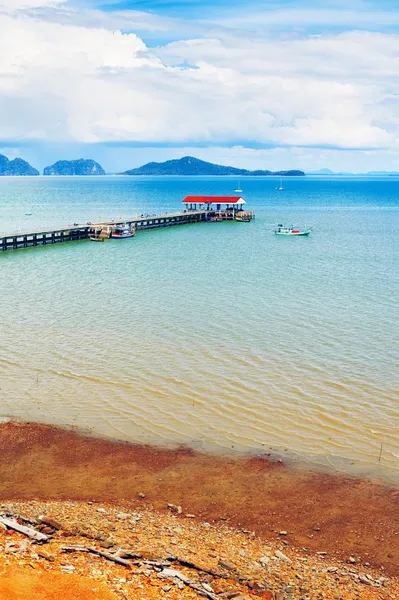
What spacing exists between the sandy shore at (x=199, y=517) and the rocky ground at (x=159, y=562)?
4 centimetres

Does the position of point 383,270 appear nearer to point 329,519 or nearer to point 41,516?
point 329,519

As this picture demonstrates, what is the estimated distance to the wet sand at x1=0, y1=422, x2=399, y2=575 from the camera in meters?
15.1

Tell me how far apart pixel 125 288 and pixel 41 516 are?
97.3 ft

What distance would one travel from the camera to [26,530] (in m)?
13.7

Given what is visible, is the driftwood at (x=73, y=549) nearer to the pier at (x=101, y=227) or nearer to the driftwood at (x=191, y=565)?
the driftwood at (x=191, y=565)

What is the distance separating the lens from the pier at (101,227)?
68438mm

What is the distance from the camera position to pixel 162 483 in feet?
57.5

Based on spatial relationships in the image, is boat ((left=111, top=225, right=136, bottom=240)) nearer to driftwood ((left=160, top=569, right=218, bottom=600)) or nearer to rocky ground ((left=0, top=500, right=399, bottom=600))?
rocky ground ((left=0, top=500, right=399, bottom=600))

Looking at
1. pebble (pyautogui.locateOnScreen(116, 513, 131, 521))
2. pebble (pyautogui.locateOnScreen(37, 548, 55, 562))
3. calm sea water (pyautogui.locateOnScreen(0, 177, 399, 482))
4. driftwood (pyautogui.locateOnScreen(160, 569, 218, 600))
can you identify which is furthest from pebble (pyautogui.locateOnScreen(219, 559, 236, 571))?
calm sea water (pyautogui.locateOnScreen(0, 177, 399, 482))

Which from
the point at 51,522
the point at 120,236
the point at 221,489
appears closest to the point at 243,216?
the point at 120,236

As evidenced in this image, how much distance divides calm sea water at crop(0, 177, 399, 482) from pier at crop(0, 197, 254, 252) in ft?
42.0

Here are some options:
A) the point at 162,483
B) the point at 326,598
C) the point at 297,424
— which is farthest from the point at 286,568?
the point at 297,424

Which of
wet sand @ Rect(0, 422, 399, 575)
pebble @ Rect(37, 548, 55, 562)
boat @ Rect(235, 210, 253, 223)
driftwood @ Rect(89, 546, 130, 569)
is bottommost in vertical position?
wet sand @ Rect(0, 422, 399, 575)

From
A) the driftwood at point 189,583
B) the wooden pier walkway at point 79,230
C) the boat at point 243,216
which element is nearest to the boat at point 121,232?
the wooden pier walkway at point 79,230
